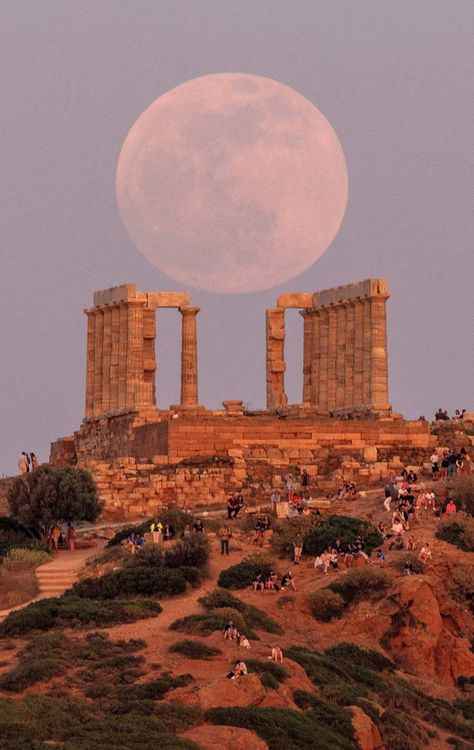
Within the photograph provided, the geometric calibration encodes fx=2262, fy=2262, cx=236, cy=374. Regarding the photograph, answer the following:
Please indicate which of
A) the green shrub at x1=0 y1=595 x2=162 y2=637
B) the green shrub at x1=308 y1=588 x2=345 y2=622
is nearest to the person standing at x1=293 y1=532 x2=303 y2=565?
the green shrub at x1=308 y1=588 x2=345 y2=622

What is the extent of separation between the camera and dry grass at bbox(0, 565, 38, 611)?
196 feet

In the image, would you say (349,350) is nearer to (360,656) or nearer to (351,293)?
(351,293)

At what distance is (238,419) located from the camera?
255 ft

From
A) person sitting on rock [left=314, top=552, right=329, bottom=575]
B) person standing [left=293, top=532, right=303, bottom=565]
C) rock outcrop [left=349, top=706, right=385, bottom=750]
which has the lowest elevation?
rock outcrop [left=349, top=706, right=385, bottom=750]

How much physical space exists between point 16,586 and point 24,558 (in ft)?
11.6

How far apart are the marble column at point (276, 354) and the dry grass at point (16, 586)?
24911 millimetres

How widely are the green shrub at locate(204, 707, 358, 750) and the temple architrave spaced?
86.6 feet

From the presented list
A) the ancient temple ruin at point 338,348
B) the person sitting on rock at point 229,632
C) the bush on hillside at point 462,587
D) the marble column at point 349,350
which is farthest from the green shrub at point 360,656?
the marble column at point 349,350

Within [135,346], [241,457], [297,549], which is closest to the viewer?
[297,549]

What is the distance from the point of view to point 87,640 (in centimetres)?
5194

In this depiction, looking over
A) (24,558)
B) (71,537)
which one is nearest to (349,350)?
(71,537)

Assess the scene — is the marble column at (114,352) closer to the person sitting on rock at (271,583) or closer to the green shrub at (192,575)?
the green shrub at (192,575)

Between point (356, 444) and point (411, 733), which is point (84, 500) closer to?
point (356, 444)

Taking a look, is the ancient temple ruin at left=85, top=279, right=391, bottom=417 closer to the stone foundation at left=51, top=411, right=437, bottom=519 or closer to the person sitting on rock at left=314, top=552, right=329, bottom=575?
the stone foundation at left=51, top=411, right=437, bottom=519
